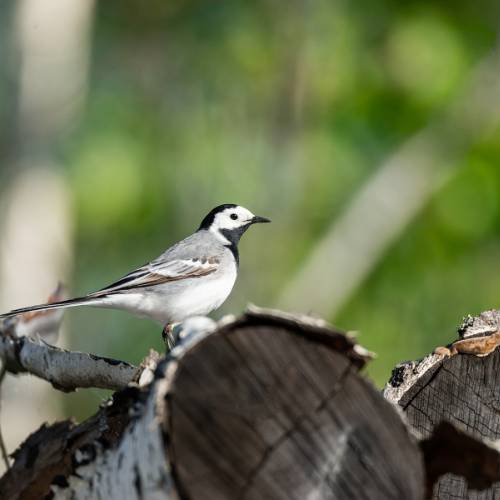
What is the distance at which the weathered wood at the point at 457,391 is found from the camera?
136 inches

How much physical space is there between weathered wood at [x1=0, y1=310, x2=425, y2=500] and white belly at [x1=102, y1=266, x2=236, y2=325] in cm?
357

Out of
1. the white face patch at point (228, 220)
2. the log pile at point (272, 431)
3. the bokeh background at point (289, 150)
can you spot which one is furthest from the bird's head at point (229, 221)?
the bokeh background at point (289, 150)

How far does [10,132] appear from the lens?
12.1m

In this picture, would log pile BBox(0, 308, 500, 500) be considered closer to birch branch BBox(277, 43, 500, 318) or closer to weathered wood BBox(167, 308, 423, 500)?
weathered wood BBox(167, 308, 423, 500)

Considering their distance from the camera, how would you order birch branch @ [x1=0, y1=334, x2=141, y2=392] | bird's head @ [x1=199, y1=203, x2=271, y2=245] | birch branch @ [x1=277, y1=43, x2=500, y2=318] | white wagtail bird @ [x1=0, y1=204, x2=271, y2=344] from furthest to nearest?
birch branch @ [x1=277, y1=43, x2=500, y2=318] → bird's head @ [x1=199, y1=203, x2=271, y2=245] → white wagtail bird @ [x1=0, y1=204, x2=271, y2=344] → birch branch @ [x1=0, y1=334, x2=141, y2=392]

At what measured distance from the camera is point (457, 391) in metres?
3.49

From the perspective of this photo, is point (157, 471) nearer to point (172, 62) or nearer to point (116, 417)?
point (116, 417)

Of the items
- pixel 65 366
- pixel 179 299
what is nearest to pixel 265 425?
pixel 65 366

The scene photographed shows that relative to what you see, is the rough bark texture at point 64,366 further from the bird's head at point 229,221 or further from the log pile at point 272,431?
the bird's head at point 229,221

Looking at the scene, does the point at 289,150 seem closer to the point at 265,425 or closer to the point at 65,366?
the point at 65,366

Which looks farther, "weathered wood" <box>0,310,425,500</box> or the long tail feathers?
the long tail feathers

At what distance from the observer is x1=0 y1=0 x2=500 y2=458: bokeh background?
14188mm

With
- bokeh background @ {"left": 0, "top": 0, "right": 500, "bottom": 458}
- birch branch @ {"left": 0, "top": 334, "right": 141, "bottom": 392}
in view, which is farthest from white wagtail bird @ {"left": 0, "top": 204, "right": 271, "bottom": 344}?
bokeh background @ {"left": 0, "top": 0, "right": 500, "bottom": 458}

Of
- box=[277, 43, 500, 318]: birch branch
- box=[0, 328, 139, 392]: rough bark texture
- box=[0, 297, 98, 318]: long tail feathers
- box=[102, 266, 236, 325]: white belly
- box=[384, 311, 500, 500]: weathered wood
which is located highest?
box=[277, 43, 500, 318]: birch branch
